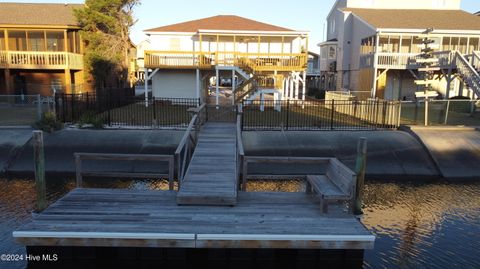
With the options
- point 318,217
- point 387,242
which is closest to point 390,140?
A: point 387,242

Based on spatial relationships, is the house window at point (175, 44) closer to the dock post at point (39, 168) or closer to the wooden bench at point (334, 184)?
the dock post at point (39, 168)

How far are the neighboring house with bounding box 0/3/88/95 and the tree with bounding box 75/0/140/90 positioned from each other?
109 cm

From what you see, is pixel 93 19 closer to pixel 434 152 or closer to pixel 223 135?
pixel 223 135

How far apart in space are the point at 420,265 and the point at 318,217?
242 cm

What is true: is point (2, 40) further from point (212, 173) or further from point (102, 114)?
point (212, 173)

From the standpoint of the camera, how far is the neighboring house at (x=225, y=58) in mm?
29719

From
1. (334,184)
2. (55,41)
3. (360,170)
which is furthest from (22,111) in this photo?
(360,170)

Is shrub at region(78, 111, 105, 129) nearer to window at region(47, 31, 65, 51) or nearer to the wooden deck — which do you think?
the wooden deck

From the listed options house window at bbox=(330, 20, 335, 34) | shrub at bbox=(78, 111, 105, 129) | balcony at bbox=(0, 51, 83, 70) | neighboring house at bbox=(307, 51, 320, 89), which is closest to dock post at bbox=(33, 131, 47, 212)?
shrub at bbox=(78, 111, 105, 129)

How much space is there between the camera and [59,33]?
3347 centimetres

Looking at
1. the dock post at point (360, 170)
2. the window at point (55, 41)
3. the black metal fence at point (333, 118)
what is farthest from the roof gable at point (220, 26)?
the dock post at point (360, 170)

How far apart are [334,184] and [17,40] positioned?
108 ft

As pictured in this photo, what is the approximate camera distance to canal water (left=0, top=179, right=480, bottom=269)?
907cm

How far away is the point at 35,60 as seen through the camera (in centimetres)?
3164
